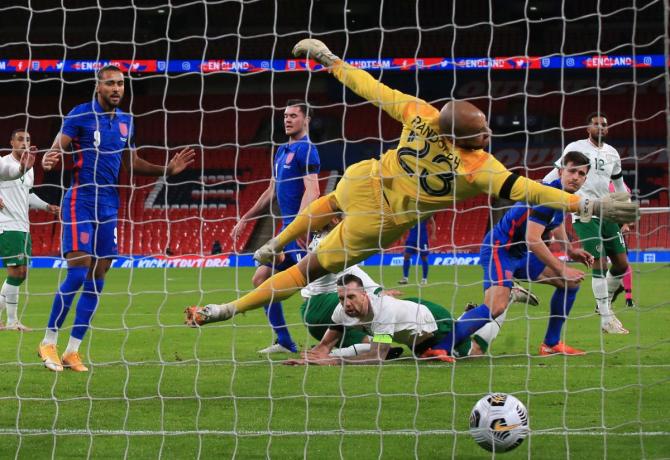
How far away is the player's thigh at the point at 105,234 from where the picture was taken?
710 centimetres

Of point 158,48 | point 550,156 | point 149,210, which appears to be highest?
point 158,48

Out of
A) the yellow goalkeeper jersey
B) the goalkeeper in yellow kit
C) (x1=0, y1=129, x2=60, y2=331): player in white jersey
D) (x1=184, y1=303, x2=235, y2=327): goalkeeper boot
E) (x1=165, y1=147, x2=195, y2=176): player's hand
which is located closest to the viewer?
the goalkeeper in yellow kit

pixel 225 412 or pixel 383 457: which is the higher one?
pixel 383 457

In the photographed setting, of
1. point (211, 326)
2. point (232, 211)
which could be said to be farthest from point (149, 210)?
point (211, 326)

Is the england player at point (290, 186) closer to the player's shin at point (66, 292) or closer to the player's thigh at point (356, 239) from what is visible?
the player's shin at point (66, 292)

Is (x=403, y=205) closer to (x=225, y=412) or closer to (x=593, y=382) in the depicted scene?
(x=225, y=412)

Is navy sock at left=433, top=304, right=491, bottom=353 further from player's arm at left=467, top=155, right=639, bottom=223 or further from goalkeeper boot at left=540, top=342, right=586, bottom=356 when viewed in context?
player's arm at left=467, top=155, right=639, bottom=223

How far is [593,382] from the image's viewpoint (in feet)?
21.8

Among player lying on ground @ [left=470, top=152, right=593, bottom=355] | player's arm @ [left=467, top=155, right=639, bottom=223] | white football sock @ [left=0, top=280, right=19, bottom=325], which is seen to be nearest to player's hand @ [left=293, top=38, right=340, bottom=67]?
player's arm @ [left=467, top=155, right=639, bottom=223]

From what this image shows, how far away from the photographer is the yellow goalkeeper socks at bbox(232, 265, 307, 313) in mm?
5695

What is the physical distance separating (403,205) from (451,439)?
1421mm

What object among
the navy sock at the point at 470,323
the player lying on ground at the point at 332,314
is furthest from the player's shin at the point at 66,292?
the navy sock at the point at 470,323

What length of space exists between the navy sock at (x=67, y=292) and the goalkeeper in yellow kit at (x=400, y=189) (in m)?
1.82

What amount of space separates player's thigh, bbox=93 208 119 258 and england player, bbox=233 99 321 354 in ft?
3.50
